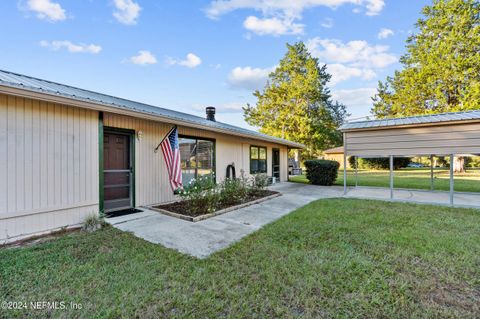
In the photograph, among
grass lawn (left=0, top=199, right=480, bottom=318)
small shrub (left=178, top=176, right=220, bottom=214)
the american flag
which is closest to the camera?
grass lawn (left=0, top=199, right=480, bottom=318)

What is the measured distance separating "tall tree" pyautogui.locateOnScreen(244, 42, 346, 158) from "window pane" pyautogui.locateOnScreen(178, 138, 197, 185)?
52.6 feet

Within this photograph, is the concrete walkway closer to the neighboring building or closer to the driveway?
the driveway

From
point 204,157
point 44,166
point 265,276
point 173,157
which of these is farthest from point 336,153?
point 44,166

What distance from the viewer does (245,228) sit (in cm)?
436

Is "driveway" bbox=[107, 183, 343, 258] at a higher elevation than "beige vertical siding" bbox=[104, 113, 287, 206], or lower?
lower

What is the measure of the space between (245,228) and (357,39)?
13.1 meters

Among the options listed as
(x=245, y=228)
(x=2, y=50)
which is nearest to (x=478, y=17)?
(x=245, y=228)

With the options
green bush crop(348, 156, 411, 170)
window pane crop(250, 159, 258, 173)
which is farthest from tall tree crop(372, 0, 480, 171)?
window pane crop(250, 159, 258, 173)

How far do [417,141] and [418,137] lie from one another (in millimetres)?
127

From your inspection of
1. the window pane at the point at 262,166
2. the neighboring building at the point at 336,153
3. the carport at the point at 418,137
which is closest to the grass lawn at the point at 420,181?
the window pane at the point at 262,166

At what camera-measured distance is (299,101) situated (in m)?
22.1

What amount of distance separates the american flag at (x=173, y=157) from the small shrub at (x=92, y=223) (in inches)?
71.4

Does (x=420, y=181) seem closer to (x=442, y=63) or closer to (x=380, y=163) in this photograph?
(x=442, y=63)

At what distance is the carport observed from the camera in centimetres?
616
